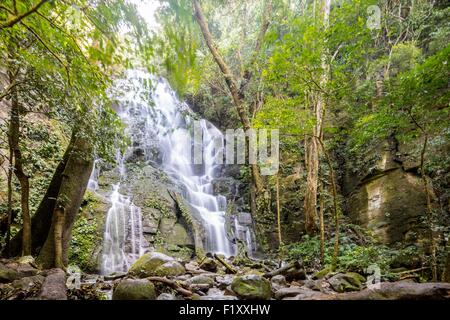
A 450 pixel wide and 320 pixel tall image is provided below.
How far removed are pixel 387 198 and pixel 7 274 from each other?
32.5ft

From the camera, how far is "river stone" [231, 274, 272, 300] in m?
3.60

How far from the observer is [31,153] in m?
5.14

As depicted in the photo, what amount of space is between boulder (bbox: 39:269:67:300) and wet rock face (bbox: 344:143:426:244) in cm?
875

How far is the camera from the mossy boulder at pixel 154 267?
4.57 m

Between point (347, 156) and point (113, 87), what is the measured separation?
959cm

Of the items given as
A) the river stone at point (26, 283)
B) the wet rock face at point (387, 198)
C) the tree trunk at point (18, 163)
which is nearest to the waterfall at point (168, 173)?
the tree trunk at point (18, 163)

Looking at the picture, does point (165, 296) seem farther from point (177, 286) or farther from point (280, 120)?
point (280, 120)

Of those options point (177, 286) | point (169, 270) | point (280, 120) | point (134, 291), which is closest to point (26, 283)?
point (134, 291)

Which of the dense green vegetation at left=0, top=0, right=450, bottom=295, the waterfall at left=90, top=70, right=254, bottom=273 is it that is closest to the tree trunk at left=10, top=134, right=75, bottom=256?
the dense green vegetation at left=0, top=0, right=450, bottom=295

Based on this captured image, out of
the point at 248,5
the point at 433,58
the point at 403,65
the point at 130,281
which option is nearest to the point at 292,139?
the point at 433,58

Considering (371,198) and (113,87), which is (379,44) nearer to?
(371,198)

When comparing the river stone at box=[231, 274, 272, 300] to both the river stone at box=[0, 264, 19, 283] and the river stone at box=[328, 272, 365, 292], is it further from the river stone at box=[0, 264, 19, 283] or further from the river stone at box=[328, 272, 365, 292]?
the river stone at box=[0, 264, 19, 283]

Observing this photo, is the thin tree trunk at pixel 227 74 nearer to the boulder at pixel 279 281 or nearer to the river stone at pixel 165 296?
the boulder at pixel 279 281

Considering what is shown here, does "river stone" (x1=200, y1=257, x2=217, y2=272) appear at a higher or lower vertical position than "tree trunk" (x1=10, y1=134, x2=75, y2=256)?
lower
